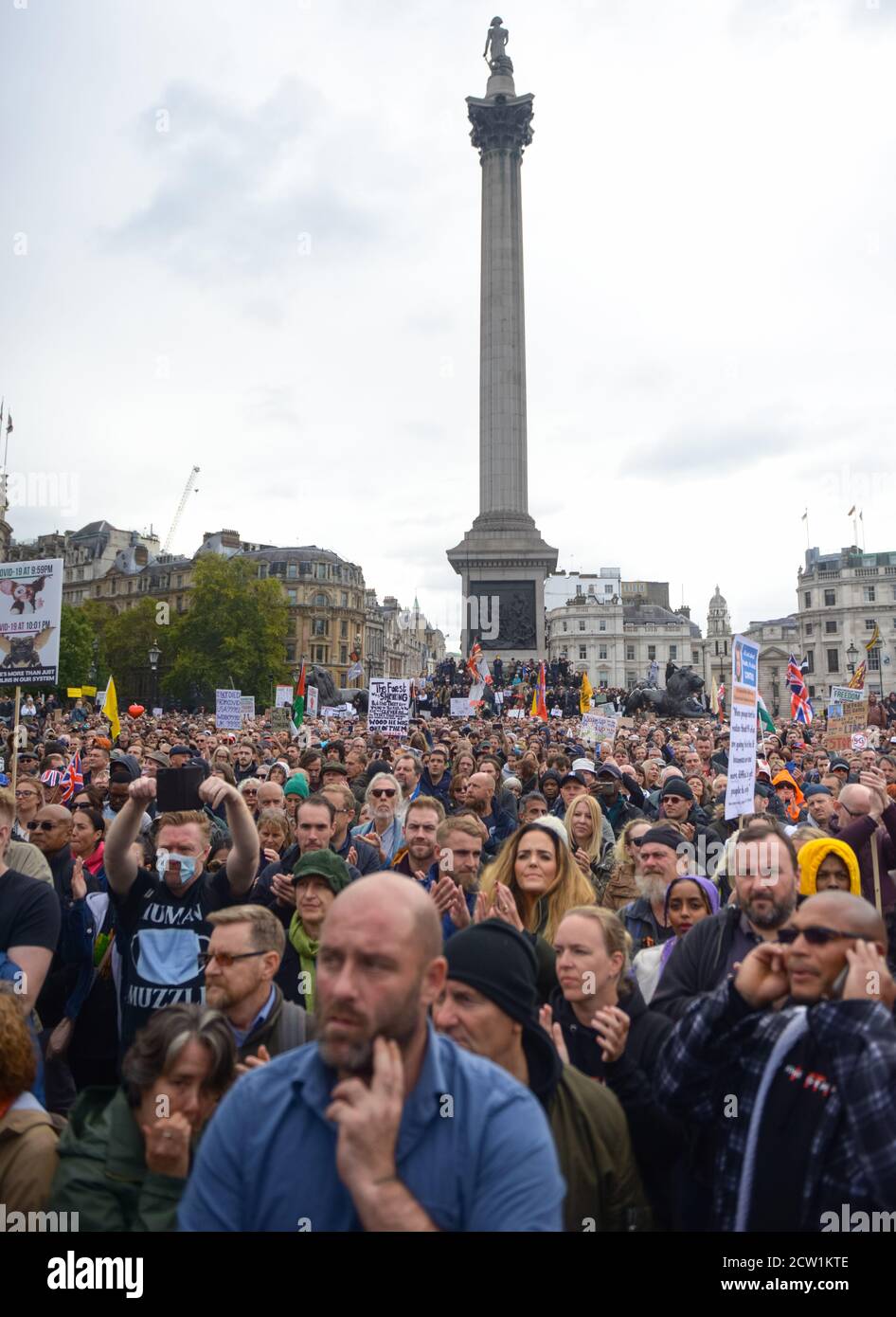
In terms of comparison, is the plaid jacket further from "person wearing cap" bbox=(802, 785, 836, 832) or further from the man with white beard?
"person wearing cap" bbox=(802, 785, 836, 832)

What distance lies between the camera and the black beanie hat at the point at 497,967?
2914 millimetres

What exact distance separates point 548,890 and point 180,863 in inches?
77.4

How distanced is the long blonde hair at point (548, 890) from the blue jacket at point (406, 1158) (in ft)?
9.14

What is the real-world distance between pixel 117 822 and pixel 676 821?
17.2 ft

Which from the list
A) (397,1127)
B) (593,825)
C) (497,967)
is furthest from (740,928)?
(593,825)

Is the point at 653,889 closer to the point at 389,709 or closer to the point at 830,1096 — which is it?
the point at 830,1096

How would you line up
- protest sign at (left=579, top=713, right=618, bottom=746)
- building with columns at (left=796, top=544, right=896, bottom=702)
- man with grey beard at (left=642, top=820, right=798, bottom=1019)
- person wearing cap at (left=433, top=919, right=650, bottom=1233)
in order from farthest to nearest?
1. building with columns at (left=796, top=544, right=896, bottom=702)
2. protest sign at (left=579, top=713, right=618, bottom=746)
3. man with grey beard at (left=642, top=820, right=798, bottom=1019)
4. person wearing cap at (left=433, top=919, right=650, bottom=1233)

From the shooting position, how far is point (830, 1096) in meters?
2.80

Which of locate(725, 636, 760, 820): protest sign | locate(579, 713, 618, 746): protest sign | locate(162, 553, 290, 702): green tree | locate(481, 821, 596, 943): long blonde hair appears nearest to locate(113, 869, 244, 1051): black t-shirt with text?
locate(481, 821, 596, 943): long blonde hair

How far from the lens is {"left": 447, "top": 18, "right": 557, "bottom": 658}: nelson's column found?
44969 mm

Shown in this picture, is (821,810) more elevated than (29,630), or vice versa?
(29,630)

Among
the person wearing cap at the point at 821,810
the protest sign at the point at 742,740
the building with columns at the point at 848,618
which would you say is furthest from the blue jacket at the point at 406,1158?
the building with columns at the point at 848,618

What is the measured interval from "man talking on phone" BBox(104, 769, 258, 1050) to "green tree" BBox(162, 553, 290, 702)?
72118 mm

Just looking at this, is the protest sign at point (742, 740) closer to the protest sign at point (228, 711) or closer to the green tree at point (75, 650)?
the protest sign at point (228, 711)
